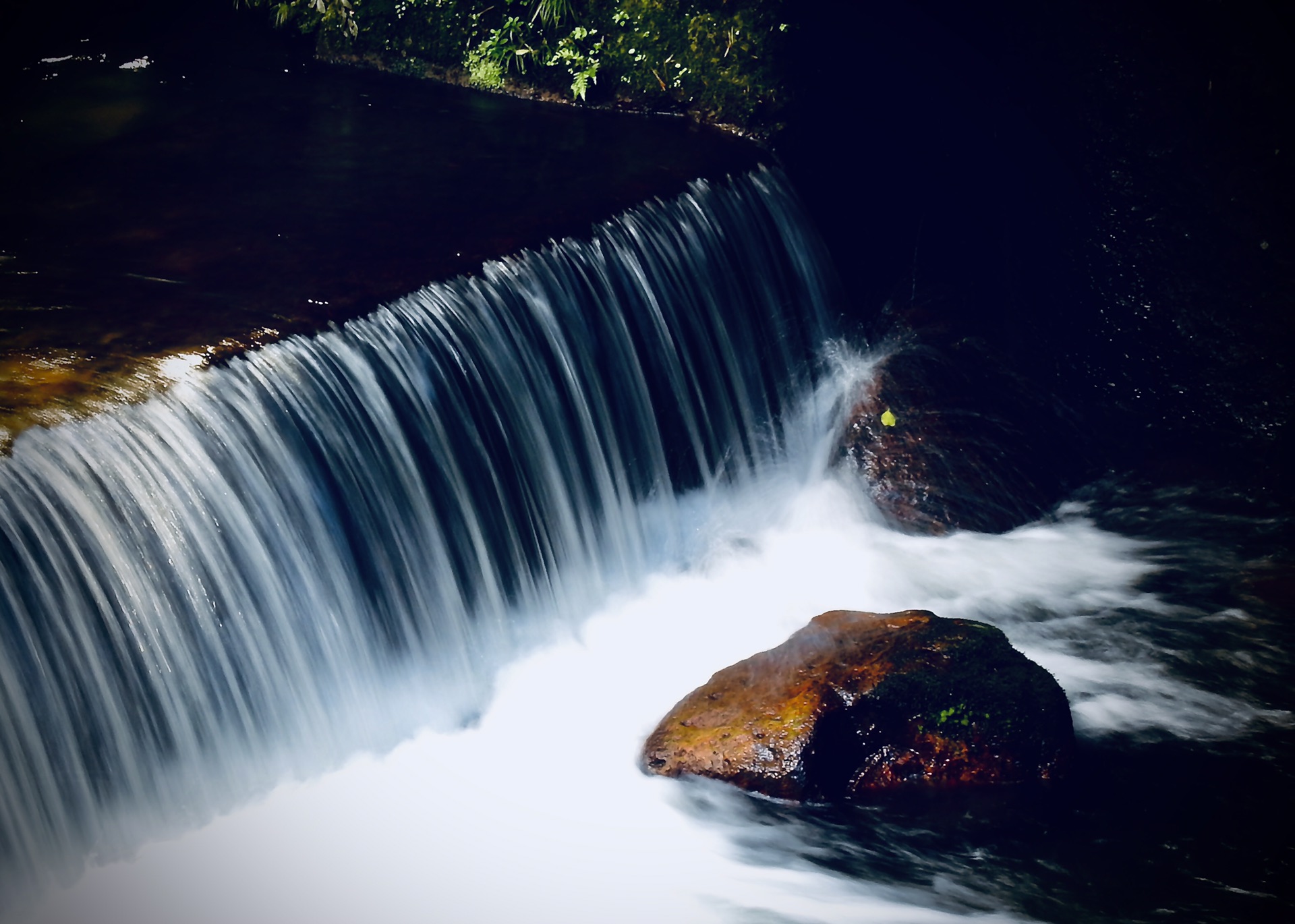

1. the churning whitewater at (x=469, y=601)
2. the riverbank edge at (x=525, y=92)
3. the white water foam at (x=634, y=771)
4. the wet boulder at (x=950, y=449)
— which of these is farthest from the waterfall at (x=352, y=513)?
the riverbank edge at (x=525, y=92)

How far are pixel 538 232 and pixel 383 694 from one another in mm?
3235

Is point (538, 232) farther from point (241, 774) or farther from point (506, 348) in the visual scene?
point (241, 774)

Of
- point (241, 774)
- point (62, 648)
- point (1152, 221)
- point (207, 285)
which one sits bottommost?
point (241, 774)

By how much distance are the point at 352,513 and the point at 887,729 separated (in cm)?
291

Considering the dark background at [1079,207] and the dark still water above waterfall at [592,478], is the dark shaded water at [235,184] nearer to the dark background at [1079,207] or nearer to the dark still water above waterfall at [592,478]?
the dark still water above waterfall at [592,478]

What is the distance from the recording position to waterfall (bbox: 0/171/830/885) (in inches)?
191

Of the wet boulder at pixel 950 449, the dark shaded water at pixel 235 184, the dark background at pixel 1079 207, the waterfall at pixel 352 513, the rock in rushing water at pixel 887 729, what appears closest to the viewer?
the waterfall at pixel 352 513

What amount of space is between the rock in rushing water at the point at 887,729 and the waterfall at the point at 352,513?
5.18 ft

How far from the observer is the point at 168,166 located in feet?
27.0

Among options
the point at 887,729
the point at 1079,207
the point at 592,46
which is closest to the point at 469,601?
the point at 887,729

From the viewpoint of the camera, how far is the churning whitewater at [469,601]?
A: 495cm

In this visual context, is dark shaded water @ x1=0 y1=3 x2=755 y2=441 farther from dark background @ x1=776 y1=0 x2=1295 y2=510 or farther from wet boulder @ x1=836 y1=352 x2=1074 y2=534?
wet boulder @ x1=836 y1=352 x2=1074 y2=534

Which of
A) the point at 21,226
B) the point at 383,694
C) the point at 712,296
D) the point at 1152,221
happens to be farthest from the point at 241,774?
the point at 1152,221

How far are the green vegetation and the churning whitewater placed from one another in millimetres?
1869
